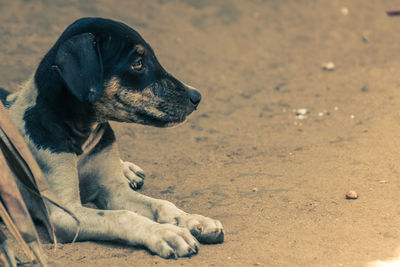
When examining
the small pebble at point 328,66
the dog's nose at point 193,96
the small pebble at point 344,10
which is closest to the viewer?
the dog's nose at point 193,96

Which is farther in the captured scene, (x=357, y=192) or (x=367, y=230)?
(x=357, y=192)

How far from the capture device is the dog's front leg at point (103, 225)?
10.6 feet

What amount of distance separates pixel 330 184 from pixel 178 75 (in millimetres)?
3127

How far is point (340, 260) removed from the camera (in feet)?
10.1

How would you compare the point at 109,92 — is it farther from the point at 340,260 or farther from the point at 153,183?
the point at 340,260

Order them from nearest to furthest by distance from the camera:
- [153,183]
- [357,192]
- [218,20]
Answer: [357,192] < [153,183] < [218,20]

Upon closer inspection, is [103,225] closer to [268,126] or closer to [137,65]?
[137,65]

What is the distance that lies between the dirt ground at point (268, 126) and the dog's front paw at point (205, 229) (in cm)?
9

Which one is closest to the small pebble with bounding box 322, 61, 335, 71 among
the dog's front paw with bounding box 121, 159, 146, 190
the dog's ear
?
the dog's front paw with bounding box 121, 159, 146, 190

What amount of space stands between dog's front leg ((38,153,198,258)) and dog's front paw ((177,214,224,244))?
108 millimetres

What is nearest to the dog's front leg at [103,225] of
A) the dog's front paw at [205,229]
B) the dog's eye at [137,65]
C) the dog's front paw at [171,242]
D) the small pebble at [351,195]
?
the dog's front paw at [171,242]

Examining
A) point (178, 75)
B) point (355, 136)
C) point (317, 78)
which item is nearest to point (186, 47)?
point (178, 75)

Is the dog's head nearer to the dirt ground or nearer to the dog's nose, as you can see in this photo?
the dog's nose

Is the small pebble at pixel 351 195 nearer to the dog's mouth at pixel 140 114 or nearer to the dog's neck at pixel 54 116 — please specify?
the dog's mouth at pixel 140 114
